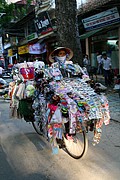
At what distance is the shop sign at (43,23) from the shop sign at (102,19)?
3.33 m

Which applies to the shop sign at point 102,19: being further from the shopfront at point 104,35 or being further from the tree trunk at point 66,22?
the tree trunk at point 66,22

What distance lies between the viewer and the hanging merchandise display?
12.2 ft

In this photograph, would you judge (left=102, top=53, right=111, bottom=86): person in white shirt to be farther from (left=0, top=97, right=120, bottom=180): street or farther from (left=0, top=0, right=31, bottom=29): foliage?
(left=0, top=0, right=31, bottom=29): foliage

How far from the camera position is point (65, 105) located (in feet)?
12.2

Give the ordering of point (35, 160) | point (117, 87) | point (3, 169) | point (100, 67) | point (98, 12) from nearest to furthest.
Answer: point (3, 169) → point (35, 160) → point (117, 87) → point (98, 12) → point (100, 67)

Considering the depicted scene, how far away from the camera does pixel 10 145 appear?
15.8ft

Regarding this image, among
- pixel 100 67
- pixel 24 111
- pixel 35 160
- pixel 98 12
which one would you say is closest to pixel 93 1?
pixel 98 12

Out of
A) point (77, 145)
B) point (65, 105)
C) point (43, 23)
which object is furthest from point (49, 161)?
point (43, 23)

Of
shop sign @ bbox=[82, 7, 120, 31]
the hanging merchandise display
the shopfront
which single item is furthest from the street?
the shopfront

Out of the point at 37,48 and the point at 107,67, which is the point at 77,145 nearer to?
the point at 107,67

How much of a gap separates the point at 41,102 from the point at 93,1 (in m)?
11.1

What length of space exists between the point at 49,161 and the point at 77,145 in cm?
51

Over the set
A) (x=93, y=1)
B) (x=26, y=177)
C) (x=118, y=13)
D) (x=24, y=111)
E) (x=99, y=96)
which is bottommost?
(x=26, y=177)

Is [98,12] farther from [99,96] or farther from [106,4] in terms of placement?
[99,96]
